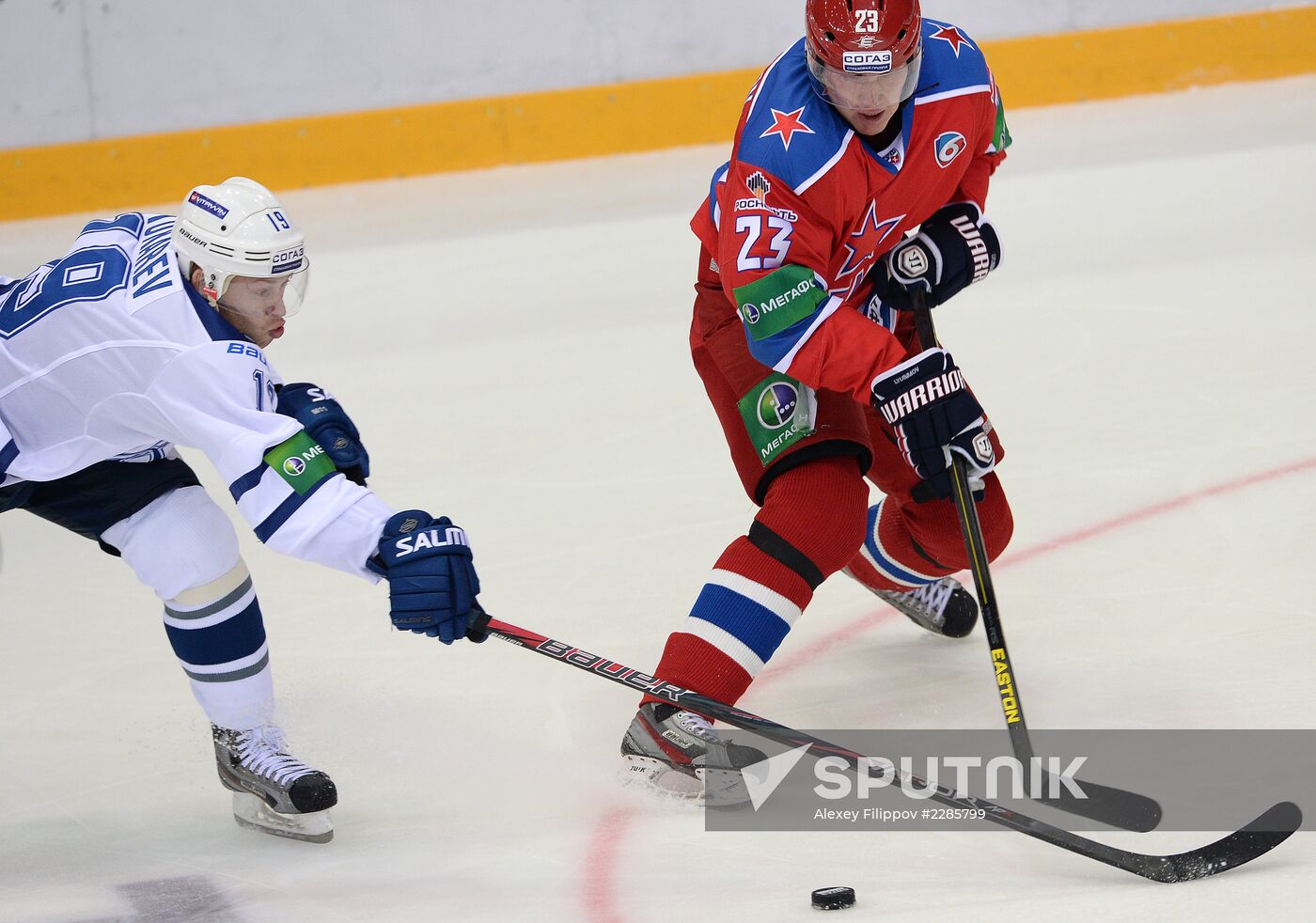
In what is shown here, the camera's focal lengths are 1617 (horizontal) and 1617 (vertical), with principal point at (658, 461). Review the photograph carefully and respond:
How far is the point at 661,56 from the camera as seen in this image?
22.4 ft

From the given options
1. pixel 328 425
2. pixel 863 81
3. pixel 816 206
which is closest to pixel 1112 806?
pixel 816 206

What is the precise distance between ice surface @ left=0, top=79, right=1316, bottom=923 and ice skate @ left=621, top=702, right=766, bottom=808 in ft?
0.19

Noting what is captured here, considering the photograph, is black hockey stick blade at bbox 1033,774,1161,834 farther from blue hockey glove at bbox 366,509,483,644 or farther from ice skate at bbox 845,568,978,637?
blue hockey glove at bbox 366,509,483,644

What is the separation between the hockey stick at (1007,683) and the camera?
2.09 m

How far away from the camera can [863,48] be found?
2139 mm

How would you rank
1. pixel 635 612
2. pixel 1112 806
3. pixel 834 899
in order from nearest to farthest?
pixel 834 899, pixel 1112 806, pixel 635 612

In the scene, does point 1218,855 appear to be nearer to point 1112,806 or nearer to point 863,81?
point 1112,806

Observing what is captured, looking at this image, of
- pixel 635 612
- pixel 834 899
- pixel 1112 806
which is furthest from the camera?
pixel 635 612

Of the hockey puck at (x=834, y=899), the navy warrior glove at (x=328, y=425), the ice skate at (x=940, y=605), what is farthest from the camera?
the ice skate at (x=940, y=605)

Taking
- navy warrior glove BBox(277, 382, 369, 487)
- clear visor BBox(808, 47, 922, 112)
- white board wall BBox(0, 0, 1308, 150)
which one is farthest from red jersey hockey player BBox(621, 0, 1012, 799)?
white board wall BBox(0, 0, 1308, 150)

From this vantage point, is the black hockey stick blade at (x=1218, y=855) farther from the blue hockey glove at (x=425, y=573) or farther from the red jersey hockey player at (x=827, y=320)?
the blue hockey glove at (x=425, y=573)

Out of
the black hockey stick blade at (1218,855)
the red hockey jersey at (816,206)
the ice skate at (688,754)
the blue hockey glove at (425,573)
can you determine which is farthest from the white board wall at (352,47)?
the black hockey stick blade at (1218,855)

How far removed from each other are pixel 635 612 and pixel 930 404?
37.6 inches

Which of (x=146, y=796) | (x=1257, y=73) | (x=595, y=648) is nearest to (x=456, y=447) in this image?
(x=595, y=648)
